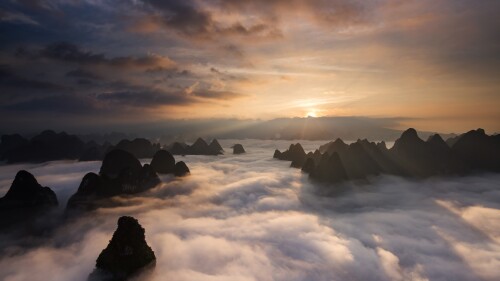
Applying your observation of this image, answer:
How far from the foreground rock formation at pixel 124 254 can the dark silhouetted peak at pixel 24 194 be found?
107 ft

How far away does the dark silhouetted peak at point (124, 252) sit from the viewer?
141 ft

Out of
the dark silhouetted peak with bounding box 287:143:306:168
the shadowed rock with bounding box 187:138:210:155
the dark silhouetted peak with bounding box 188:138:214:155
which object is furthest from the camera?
the dark silhouetted peak with bounding box 188:138:214:155

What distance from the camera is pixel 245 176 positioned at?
142875mm

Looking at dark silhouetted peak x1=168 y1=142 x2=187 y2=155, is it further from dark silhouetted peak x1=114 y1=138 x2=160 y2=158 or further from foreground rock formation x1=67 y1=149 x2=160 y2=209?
foreground rock formation x1=67 y1=149 x2=160 y2=209

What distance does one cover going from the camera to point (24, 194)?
6544 centimetres

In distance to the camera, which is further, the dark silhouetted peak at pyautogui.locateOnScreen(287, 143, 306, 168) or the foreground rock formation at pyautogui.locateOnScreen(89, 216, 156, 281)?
the dark silhouetted peak at pyautogui.locateOnScreen(287, 143, 306, 168)

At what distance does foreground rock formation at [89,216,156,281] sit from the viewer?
4288cm

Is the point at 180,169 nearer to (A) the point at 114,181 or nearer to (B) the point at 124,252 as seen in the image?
(A) the point at 114,181

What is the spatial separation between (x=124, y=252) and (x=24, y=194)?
38.3 meters

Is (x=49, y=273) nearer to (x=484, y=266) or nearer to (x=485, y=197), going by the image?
(x=484, y=266)

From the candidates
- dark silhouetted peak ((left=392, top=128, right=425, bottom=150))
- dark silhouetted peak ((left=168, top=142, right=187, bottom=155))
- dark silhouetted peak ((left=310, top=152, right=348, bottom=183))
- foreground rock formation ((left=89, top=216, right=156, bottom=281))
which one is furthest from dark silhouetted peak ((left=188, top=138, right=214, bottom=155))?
foreground rock formation ((left=89, top=216, right=156, bottom=281))

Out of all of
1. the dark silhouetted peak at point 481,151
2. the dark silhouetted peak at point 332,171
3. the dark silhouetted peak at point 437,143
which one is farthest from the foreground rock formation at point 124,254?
the dark silhouetted peak at point 481,151

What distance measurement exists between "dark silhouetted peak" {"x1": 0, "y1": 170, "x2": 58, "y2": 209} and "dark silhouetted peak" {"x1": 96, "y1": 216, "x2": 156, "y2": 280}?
108 feet

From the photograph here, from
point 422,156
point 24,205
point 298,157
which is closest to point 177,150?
point 298,157
